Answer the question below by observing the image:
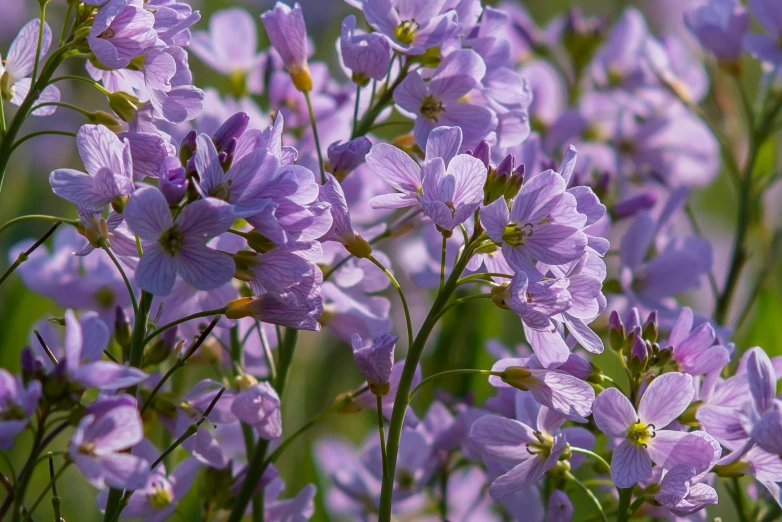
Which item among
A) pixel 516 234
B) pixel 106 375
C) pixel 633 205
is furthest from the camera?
pixel 633 205

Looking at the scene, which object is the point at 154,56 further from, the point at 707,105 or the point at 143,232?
the point at 707,105

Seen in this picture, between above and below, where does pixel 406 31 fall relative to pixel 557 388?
above

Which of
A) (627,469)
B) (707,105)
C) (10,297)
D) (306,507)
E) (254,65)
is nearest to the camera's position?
(627,469)

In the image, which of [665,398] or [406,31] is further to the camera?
[406,31]

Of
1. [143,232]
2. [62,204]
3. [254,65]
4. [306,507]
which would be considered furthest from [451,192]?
[62,204]

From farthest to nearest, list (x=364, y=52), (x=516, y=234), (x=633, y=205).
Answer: (x=633, y=205), (x=364, y=52), (x=516, y=234)

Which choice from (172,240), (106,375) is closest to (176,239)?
(172,240)

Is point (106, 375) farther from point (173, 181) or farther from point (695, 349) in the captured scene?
point (695, 349)
